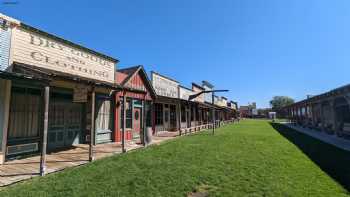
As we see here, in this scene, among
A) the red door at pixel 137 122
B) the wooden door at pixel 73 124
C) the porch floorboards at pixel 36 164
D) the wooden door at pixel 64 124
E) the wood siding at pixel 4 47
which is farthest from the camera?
the red door at pixel 137 122

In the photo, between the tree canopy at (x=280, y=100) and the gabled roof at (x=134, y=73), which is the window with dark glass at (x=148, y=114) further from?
the tree canopy at (x=280, y=100)

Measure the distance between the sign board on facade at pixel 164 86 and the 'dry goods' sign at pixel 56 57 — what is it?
5773 mm

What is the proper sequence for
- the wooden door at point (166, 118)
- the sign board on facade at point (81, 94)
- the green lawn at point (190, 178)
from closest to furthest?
the green lawn at point (190, 178), the sign board on facade at point (81, 94), the wooden door at point (166, 118)

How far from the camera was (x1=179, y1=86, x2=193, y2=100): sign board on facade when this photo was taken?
72.4ft

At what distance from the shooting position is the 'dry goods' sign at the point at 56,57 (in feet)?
24.9

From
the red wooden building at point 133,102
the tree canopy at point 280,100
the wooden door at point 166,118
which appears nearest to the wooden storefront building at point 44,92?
the red wooden building at point 133,102

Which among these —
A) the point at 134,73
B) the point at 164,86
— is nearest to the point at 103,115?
the point at 134,73

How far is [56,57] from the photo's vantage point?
893 centimetres

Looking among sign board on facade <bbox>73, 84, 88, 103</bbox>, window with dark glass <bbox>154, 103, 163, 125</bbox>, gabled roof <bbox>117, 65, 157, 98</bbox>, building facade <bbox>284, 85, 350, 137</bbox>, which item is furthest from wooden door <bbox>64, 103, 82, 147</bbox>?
building facade <bbox>284, 85, 350, 137</bbox>

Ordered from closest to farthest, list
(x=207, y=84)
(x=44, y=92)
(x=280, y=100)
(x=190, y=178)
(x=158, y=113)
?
(x=190, y=178)
(x=44, y=92)
(x=158, y=113)
(x=207, y=84)
(x=280, y=100)

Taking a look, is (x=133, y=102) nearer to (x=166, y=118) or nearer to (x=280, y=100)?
(x=166, y=118)

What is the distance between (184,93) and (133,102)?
10.4 m

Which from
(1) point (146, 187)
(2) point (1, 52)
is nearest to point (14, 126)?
(2) point (1, 52)

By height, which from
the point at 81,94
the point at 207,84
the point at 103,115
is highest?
the point at 207,84
